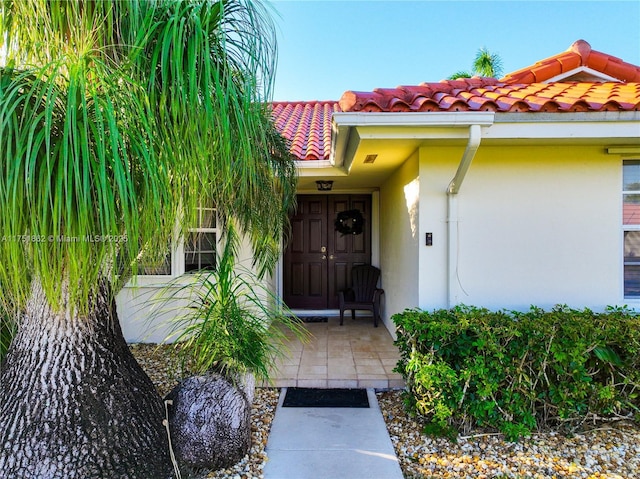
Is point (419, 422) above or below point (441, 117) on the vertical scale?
below

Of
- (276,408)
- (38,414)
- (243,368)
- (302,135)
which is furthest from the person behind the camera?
(302,135)

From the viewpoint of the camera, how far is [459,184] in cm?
374

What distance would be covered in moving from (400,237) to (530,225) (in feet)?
5.58

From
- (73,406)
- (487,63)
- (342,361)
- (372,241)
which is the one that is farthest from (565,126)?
(487,63)

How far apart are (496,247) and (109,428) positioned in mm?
3982

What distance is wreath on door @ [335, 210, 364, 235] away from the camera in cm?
761

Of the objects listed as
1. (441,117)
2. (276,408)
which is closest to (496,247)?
(441,117)

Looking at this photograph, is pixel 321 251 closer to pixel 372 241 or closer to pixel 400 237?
pixel 372 241

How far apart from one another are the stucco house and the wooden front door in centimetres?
293

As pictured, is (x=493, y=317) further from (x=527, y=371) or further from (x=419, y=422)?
(x=419, y=422)

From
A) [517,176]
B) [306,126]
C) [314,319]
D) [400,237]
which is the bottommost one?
[314,319]

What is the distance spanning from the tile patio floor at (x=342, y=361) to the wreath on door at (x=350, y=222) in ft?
7.30

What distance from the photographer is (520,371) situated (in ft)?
9.97

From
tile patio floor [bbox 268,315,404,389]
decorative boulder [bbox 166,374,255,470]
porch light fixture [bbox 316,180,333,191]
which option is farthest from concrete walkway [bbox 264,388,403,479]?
porch light fixture [bbox 316,180,333,191]
